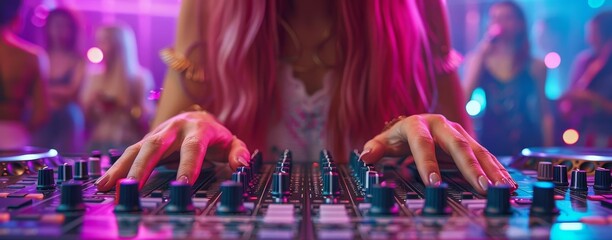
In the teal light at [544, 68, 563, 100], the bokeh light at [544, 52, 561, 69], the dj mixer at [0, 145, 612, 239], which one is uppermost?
the bokeh light at [544, 52, 561, 69]

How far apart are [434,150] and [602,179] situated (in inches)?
11.4

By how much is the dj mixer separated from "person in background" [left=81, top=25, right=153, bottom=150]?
2667 millimetres

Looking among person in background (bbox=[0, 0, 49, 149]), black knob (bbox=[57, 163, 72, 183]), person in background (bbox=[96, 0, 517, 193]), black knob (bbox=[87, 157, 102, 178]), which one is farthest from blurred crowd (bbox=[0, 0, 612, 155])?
black knob (bbox=[57, 163, 72, 183])

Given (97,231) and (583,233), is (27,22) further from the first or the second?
(583,233)

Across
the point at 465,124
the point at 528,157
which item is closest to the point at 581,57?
the point at 465,124

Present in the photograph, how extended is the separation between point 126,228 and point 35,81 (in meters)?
3.52

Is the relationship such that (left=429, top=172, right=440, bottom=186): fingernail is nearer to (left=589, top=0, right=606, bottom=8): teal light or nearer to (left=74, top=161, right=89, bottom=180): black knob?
(left=74, top=161, right=89, bottom=180): black knob

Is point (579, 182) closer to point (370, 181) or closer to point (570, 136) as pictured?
point (370, 181)

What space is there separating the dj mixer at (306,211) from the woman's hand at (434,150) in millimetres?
33

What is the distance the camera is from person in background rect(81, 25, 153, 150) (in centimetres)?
358

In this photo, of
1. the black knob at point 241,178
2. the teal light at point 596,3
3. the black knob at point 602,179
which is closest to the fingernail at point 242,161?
the black knob at point 241,178

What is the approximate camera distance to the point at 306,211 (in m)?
0.71

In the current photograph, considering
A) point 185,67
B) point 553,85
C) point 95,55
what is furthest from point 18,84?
point 553,85

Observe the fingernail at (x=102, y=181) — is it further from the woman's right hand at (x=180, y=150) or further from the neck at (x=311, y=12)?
the neck at (x=311, y=12)
